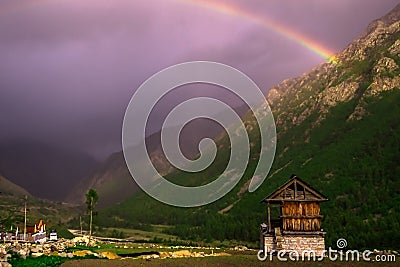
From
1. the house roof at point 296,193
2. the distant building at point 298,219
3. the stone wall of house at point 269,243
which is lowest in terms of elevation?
the stone wall of house at point 269,243

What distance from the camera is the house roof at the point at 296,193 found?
59.4m

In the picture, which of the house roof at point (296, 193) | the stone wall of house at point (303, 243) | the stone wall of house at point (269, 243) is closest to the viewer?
the house roof at point (296, 193)

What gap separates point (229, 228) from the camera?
163 meters

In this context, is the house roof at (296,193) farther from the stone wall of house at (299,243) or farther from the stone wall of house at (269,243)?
the stone wall of house at (269,243)

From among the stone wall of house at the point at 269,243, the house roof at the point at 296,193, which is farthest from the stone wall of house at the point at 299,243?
the house roof at the point at 296,193

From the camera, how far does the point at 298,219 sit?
197ft

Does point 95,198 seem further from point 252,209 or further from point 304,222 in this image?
point 252,209

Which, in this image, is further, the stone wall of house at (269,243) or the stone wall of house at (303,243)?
the stone wall of house at (269,243)

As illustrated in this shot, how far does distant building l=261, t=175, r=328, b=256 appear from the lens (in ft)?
195

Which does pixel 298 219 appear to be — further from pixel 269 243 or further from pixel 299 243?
pixel 269 243

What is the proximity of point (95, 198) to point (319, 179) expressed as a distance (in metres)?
125

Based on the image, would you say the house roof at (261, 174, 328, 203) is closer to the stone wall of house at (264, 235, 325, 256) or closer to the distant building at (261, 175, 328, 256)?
the distant building at (261, 175, 328, 256)

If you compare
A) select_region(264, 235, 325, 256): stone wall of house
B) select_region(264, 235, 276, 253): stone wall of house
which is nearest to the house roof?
select_region(264, 235, 325, 256): stone wall of house

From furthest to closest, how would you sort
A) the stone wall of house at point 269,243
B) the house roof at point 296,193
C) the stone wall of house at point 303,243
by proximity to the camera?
the stone wall of house at point 269,243, the stone wall of house at point 303,243, the house roof at point 296,193
